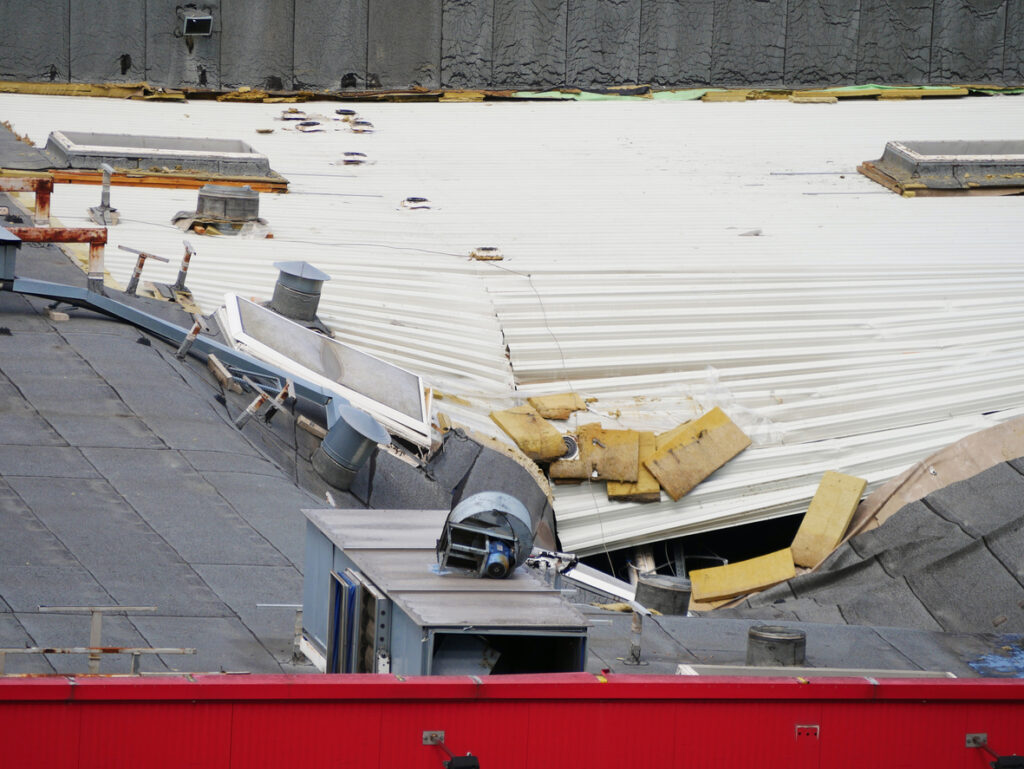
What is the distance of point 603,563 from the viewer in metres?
13.6

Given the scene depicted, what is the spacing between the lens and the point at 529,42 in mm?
24266

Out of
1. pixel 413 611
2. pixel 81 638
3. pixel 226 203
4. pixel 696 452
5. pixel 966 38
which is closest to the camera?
pixel 413 611

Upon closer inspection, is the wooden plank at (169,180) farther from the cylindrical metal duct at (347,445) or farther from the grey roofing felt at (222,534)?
the cylindrical metal duct at (347,445)

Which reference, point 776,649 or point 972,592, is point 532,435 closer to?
point 972,592

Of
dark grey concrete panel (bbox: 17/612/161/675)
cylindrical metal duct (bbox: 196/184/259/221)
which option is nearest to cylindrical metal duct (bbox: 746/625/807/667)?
dark grey concrete panel (bbox: 17/612/161/675)

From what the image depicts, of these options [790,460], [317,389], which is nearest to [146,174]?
[317,389]

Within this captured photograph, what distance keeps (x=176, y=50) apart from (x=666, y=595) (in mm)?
15408

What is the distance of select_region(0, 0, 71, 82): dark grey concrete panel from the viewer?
22.5 m

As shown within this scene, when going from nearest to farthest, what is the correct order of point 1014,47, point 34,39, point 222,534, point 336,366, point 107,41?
point 222,534 < point 336,366 < point 34,39 < point 107,41 < point 1014,47

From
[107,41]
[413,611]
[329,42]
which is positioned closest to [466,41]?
[329,42]

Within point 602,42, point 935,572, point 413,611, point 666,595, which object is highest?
point 602,42
